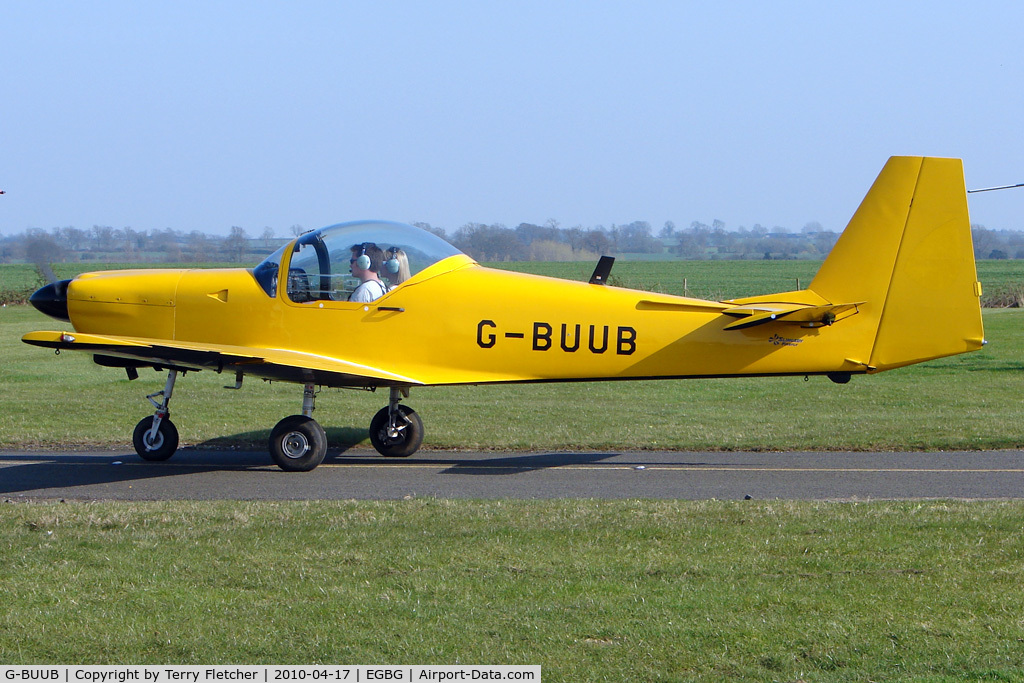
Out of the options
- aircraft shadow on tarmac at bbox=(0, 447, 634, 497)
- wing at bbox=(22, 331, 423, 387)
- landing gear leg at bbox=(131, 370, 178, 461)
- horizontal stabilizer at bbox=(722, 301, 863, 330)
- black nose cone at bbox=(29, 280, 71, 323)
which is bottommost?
aircraft shadow on tarmac at bbox=(0, 447, 634, 497)

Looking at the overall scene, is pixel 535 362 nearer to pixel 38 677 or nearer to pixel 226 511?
pixel 226 511

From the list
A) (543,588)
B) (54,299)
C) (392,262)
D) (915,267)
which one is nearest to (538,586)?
(543,588)

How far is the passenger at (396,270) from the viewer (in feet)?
36.7

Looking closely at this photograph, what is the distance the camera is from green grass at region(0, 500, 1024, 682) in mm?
5113

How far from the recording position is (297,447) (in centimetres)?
1108

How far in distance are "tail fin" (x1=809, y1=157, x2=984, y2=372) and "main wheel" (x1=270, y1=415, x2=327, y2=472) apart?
19.4ft

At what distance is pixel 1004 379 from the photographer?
1870 cm

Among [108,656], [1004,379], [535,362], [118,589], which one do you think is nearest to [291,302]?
[535,362]

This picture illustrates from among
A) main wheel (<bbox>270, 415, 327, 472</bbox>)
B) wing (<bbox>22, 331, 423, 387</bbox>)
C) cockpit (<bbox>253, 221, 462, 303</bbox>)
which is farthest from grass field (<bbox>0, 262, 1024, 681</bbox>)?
cockpit (<bbox>253, 221, 462, 303</bbox>)

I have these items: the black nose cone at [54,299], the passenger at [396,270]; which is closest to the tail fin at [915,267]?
the passenger at [396,270]

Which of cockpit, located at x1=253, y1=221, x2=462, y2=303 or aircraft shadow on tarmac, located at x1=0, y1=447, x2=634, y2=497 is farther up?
cockpit, located at x1=253, y1=221, x2=462, y2=303

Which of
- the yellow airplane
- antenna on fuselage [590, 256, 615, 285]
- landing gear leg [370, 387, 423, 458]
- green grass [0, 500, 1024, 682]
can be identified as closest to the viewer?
green grass [0, 500, 1024, 682]

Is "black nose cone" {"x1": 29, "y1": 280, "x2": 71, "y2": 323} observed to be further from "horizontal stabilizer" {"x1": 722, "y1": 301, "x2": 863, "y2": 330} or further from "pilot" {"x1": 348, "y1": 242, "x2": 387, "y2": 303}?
"horizontal stabilizer" {"x1": 722, "y1": 301, "x2": 863, "y2": 330}

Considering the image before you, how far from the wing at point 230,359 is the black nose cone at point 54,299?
1.21m
